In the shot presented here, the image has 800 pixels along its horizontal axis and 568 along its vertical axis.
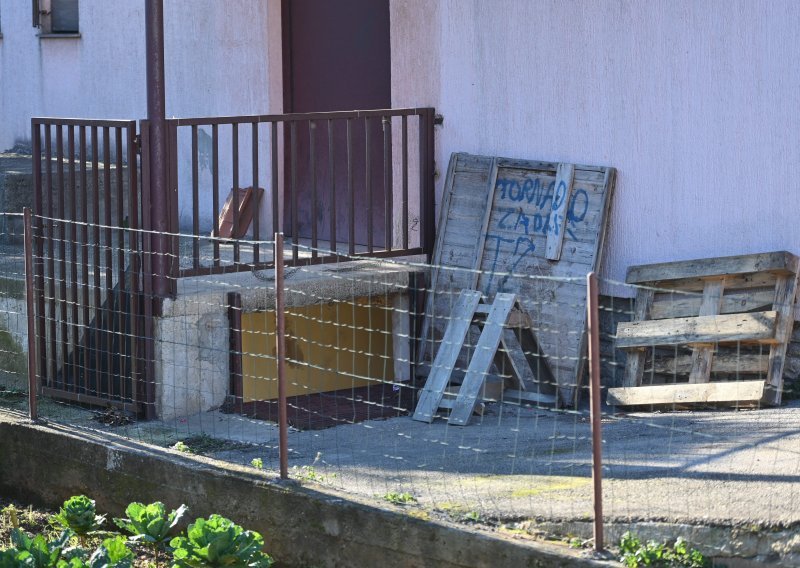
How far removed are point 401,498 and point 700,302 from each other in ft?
9.26

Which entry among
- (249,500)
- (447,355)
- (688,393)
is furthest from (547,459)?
(447,355)

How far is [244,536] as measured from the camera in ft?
18.5

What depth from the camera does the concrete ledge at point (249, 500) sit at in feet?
18.2

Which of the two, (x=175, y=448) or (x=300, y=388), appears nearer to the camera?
(x=175, y=448)

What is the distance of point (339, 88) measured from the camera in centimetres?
1080

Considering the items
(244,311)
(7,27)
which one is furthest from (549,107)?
(7,27)

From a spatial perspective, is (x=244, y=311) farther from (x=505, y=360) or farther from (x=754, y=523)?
(x=754, y=523)

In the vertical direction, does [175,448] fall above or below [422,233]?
below

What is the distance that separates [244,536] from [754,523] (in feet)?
6.74

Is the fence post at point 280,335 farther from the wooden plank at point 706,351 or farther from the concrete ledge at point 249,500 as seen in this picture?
the wooden plank at point 706,351

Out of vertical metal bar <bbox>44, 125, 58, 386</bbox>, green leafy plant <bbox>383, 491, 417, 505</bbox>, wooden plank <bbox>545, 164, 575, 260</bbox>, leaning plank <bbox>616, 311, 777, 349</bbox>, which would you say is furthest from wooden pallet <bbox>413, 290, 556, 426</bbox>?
vertical metal bar <bbox>44, 125, 58, 386</bbox>

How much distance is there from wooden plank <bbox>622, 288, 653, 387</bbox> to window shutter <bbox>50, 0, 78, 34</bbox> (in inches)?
301

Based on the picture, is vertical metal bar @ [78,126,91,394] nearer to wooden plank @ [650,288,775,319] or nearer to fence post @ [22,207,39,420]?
fence post @ [22,207,39,420]

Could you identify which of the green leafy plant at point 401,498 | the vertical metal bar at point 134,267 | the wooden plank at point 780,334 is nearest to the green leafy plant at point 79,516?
the green leafy plant at point 401,498
